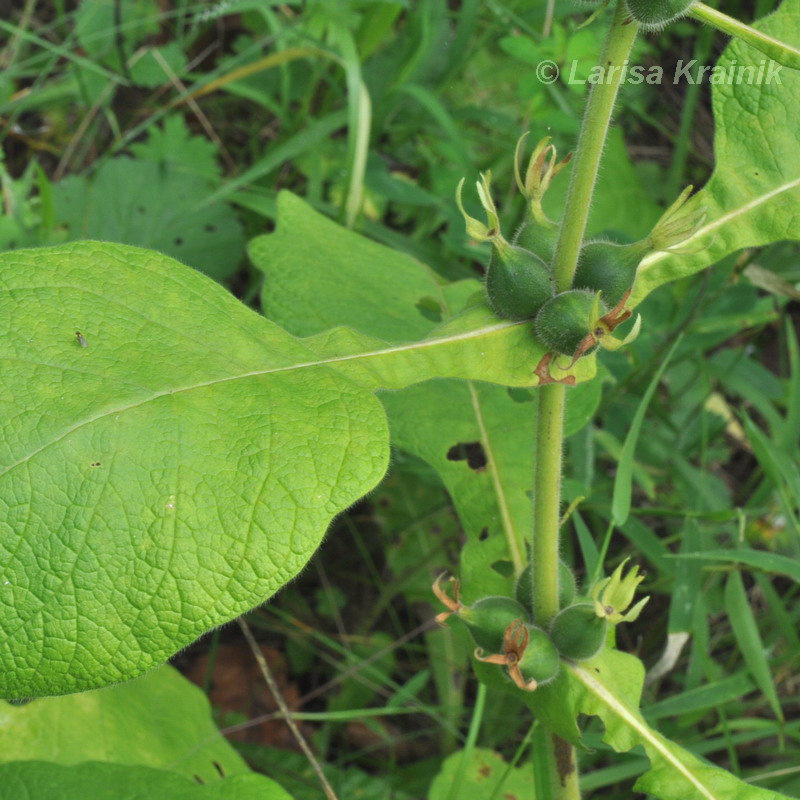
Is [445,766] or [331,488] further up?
[331,488]

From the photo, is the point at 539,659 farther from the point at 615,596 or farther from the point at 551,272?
the point at 551,272

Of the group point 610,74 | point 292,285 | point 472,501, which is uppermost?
point 610,74

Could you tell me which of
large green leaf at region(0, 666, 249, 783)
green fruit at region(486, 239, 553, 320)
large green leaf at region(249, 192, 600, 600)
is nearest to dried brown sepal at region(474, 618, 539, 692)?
large green leaf at region(249, 192, 600, 600)

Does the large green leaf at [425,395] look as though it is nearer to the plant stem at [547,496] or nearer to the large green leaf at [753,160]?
the plant stem at [547,496]

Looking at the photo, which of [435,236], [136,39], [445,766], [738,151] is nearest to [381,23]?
[435,236]

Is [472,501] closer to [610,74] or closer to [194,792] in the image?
[194,792]

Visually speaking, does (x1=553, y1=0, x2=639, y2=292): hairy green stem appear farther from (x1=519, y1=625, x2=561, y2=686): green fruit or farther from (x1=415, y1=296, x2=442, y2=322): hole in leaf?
(x1=415, y1=296, x2=442, y2=322): hole in leaf
